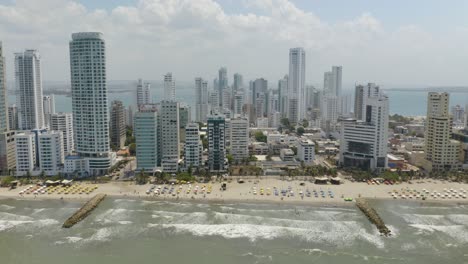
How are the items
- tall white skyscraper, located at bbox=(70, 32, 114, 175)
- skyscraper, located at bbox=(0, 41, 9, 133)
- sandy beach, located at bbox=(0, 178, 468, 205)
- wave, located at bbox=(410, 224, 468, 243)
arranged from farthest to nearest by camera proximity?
skyscraper, located at bbox=(0, 41, 9, 133), tall white skyscraper, located at bbox=(70, 32, 114, 175), sandy beach, located at bbox=(0, 178, 468, 205), wave, located at bbox=(410, 224, 468, 243)

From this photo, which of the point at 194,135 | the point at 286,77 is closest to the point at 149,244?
the point at 194,135

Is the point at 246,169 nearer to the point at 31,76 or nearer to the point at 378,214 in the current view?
the point at 378,214

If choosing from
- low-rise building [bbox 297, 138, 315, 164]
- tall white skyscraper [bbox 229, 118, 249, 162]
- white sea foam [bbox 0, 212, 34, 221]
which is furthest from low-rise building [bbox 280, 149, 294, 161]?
white sea foam [bbox 0, 212, 34, 221]

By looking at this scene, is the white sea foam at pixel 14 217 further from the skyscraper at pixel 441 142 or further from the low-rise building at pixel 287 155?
the skyscraper at pixel 441 142

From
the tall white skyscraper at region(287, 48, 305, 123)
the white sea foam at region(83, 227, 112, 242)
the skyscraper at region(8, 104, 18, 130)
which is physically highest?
the tall white skyscraper at region(287, 48, 305, 123)

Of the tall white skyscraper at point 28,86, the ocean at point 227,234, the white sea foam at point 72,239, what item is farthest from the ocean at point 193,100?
the white sea foam at point 72,239

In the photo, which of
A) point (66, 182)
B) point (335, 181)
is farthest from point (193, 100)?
point (335, 181)

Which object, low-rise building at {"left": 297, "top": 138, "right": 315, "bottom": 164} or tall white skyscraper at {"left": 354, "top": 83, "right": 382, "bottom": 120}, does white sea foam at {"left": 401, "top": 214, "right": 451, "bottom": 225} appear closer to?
low-rise building at {"left": 297, "top": 138, "right": 315, "bottom": 164}
